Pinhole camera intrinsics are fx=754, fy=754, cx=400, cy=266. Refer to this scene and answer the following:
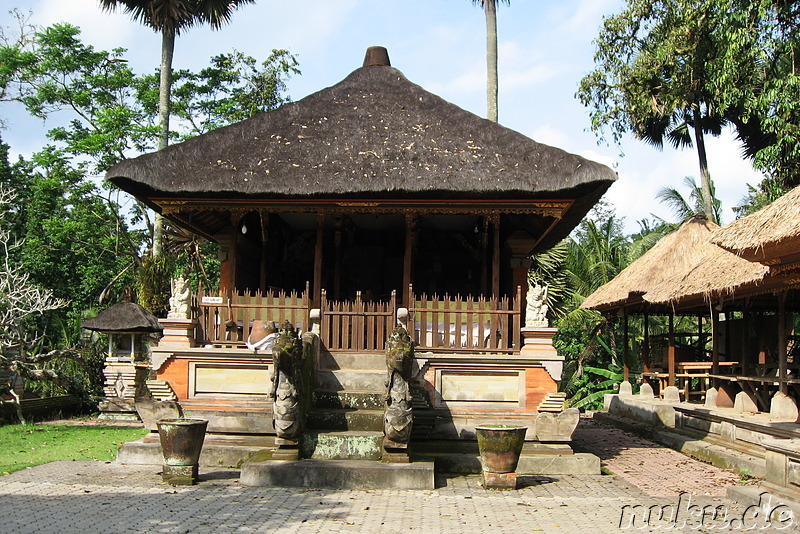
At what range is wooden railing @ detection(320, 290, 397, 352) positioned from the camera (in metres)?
11.4

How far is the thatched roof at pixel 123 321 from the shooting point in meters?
19.6

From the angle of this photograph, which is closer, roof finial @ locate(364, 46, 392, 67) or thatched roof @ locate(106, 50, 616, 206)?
thatched roof @ locate(106, 50, 616, 206)

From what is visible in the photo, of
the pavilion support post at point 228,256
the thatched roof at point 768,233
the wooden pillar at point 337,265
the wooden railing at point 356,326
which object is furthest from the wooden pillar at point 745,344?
the pavilion support post at point 228,256

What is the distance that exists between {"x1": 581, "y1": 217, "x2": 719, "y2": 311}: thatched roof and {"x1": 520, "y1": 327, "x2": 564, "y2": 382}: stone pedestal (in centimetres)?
694

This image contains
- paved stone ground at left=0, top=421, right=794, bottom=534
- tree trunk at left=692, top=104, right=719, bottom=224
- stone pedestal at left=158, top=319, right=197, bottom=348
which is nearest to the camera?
paved stone ground at left=0, top=421, right=794, bottom=534

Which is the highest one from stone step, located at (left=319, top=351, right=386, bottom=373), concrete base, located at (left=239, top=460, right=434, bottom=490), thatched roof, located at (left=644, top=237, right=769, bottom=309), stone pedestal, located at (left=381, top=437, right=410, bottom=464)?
thatched roof, located at (left=644, top=237, right=769, bottom=309)

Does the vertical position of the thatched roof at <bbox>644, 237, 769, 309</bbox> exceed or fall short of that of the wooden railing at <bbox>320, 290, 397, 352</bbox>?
it exceeds it

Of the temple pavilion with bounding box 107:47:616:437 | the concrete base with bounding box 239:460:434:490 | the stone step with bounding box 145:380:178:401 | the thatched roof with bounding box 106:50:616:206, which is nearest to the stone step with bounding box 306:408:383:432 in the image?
the temple pavilion with bounding box 107:47:616:437

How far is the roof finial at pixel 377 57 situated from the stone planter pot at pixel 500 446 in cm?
902

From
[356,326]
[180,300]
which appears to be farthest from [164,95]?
[356,326]

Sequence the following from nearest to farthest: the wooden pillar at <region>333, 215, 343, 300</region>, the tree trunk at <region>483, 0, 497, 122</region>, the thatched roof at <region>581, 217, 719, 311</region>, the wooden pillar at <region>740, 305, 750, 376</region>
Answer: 1. the wooden pillar at <region>333, 215, 343, 300</region>
2. the wooden pillar at <region>740, 305, 750, 376</region>
3. the thatched roof at <region>581, 217, 719, 311</region>
4. the tree trunk at <region>483, 0, 497, 122</region>

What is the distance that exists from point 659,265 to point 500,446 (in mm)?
10354

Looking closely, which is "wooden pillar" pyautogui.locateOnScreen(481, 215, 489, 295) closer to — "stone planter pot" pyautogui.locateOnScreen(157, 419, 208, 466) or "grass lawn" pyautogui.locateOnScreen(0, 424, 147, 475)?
"stone planter pot" pyautogui.locateOnScreen(157, 419, 208, 466)

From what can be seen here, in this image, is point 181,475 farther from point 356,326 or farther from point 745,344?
point 745,344
